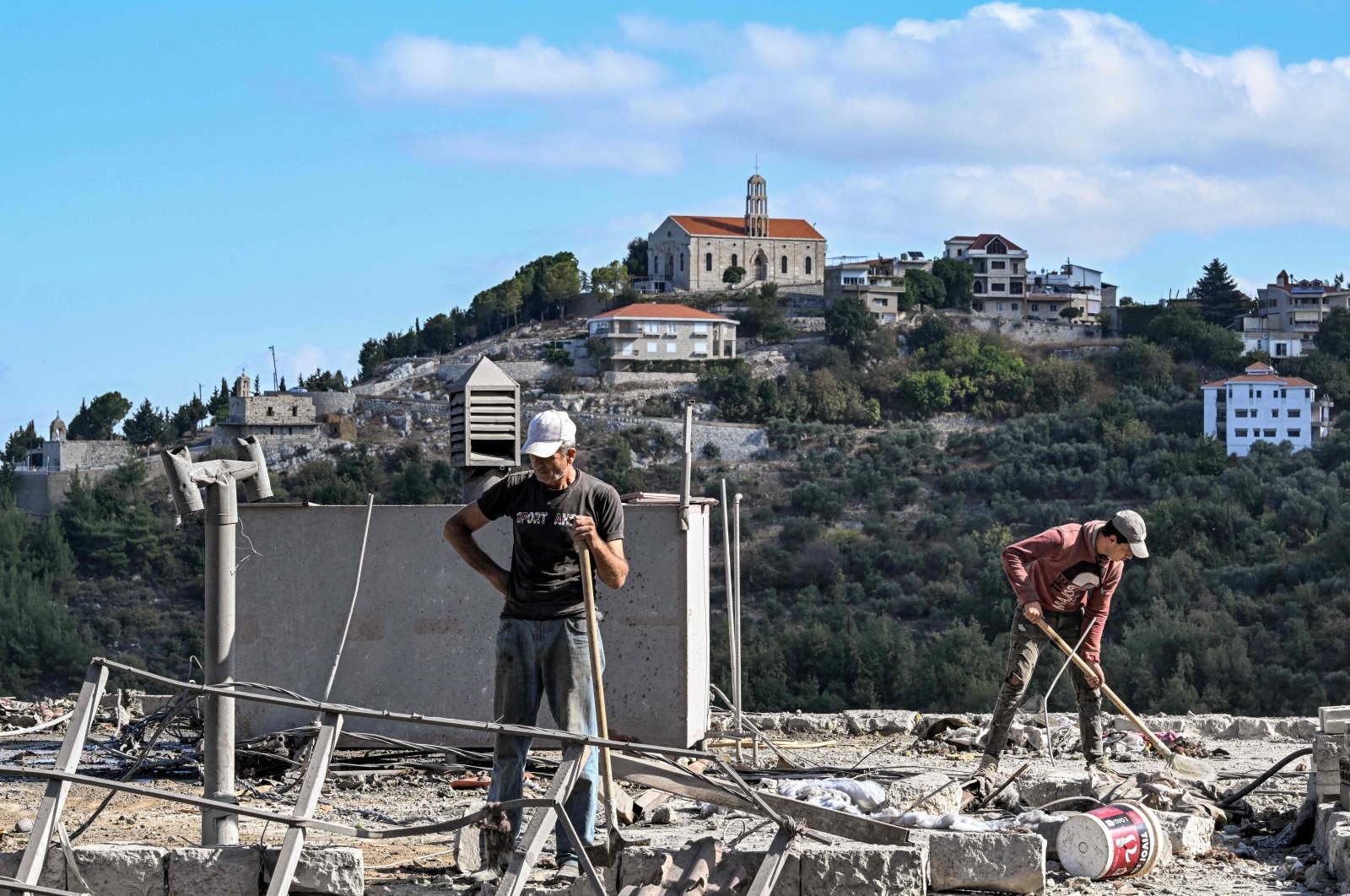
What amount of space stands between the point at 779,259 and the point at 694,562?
96.5m

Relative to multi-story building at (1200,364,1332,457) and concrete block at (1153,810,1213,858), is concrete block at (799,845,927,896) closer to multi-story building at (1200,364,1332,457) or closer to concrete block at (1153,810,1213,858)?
concrete block at (1153,810,1213,858)

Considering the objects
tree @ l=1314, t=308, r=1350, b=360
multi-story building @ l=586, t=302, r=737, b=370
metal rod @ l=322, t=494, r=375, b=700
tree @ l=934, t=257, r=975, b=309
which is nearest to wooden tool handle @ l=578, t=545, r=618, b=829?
metal rod @ l=322, t=494, r=375, b=700

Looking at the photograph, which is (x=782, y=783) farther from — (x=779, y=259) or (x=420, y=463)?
(x=779, y=259)

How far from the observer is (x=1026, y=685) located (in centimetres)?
761

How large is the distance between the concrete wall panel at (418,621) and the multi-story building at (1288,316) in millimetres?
88042

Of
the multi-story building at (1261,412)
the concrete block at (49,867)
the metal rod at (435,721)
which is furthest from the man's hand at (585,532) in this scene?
the multi-story building at (1261,412)

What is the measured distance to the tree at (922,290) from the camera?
318ft

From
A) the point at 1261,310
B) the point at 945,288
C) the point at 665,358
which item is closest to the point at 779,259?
the point at 945,288

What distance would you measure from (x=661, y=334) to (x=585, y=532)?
274ft

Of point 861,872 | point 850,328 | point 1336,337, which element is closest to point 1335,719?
point 861,872

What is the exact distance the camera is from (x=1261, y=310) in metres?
97.0

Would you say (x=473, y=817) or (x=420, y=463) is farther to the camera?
(x=420, y=463)

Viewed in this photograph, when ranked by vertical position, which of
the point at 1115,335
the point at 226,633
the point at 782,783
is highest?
the point at 1115,335

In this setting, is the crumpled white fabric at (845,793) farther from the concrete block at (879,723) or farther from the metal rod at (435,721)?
the concrete block at (879,723)
